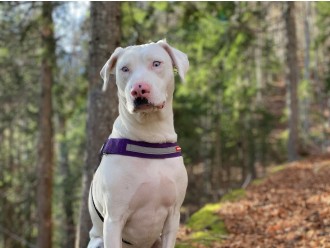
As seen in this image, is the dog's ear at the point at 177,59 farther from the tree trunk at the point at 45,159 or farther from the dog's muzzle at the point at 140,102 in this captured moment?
the tree trunk at the point at 45,159

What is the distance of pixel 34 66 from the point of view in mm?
16047

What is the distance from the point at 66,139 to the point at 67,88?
173 inches

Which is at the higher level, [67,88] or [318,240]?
[67,88]

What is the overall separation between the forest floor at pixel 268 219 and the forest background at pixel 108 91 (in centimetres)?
180

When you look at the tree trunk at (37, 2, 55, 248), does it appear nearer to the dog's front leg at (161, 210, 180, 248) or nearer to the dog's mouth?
the dog's front leg at (161, 210, 180, 248)

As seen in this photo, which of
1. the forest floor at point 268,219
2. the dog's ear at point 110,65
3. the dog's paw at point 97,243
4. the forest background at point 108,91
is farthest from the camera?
the forest background at point 108,91

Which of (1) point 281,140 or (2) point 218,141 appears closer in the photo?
(2) point 218,141

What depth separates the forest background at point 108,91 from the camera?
6.16 metres

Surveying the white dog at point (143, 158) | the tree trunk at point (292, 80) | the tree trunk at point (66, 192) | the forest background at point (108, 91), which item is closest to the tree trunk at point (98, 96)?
the forest background at point (108, 91)

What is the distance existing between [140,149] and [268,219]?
12.8 ft

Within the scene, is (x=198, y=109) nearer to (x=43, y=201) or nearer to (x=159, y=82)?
(x=43, y=201)

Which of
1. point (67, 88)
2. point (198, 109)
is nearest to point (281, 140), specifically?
point (198, 109)

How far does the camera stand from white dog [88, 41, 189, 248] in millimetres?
3246

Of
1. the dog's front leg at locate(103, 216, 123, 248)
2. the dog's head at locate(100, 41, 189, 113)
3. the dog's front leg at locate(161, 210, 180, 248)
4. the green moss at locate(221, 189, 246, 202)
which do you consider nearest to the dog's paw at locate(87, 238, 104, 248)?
the dog's front leg at locate(103, 216, 123, 248)
